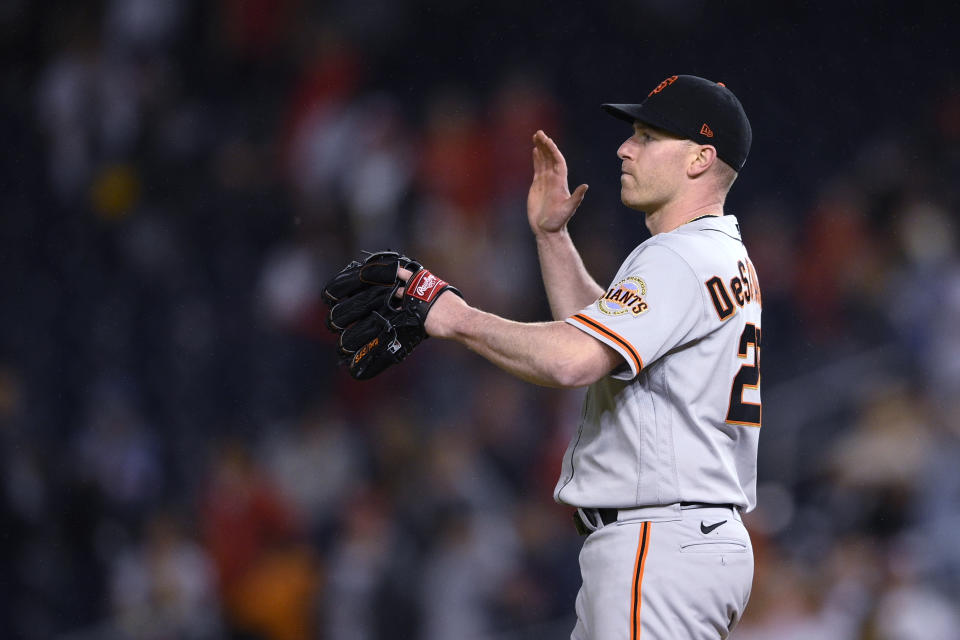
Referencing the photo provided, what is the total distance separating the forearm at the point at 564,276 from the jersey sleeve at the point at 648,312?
0.63 meters

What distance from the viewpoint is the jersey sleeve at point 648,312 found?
214cm

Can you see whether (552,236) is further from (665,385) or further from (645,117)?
(665,385)

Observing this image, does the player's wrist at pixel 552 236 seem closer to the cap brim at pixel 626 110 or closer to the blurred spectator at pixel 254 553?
Result: the cap brim at pixel 626 110

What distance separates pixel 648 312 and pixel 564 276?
2.44ft

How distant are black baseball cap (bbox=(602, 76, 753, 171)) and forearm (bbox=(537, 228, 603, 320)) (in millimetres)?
505

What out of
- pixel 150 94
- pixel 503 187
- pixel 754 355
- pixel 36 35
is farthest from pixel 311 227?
pixel 754 355

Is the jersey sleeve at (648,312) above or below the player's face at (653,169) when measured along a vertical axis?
below

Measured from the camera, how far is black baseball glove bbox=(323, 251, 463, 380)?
2.32 meters

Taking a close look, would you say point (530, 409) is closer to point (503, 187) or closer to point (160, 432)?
point (503, 187)

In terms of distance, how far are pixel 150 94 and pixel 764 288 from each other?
176 inches

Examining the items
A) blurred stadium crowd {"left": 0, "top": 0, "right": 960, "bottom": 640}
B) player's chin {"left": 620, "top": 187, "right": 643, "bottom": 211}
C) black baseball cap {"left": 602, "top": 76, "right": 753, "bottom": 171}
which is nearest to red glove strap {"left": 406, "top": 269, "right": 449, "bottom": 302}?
player's chin {"left": 620, "top": 187, "right": 643, "bottom": 211}

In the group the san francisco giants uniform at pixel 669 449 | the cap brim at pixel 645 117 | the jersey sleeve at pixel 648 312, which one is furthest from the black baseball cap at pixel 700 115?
the jersey sleeve at pixel 648 312

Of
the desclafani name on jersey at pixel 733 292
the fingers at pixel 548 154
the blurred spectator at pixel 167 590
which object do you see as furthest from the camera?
the blurred spectator at pixel 167 590

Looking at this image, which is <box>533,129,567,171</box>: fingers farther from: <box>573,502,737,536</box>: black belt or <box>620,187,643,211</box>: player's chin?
<box>573,502,737,536</box>: black belt
